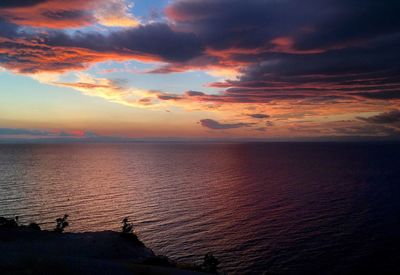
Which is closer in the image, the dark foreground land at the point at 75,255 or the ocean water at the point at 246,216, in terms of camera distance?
the dark foreground land at the point at 75,255

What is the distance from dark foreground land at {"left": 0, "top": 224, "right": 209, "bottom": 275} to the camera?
1019 inches

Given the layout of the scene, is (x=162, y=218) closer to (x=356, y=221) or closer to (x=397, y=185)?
(x=356, y=221)

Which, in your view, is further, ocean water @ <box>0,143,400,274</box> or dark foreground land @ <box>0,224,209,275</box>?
ocean water @ <box>0,143,400,274</box>

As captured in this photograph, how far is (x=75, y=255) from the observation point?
114ft

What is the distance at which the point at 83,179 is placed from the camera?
12188 cm

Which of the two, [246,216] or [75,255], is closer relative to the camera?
[75,255]

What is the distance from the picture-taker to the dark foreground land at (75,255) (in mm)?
A: 25891

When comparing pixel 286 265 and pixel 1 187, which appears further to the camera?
pixel 1 187

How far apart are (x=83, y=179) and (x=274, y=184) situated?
236 feet

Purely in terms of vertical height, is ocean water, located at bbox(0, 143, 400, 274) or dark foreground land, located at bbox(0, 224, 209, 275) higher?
dark foreground land, located at bbox(0, 224, 209, 275)

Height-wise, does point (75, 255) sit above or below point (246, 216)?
above

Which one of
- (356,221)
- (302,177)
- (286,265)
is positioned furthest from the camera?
(302,177)

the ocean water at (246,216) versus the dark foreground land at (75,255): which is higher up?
the dark foreground land at (75,255)

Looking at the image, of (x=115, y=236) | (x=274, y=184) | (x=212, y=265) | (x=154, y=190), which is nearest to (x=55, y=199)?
(x=154, y=190)
